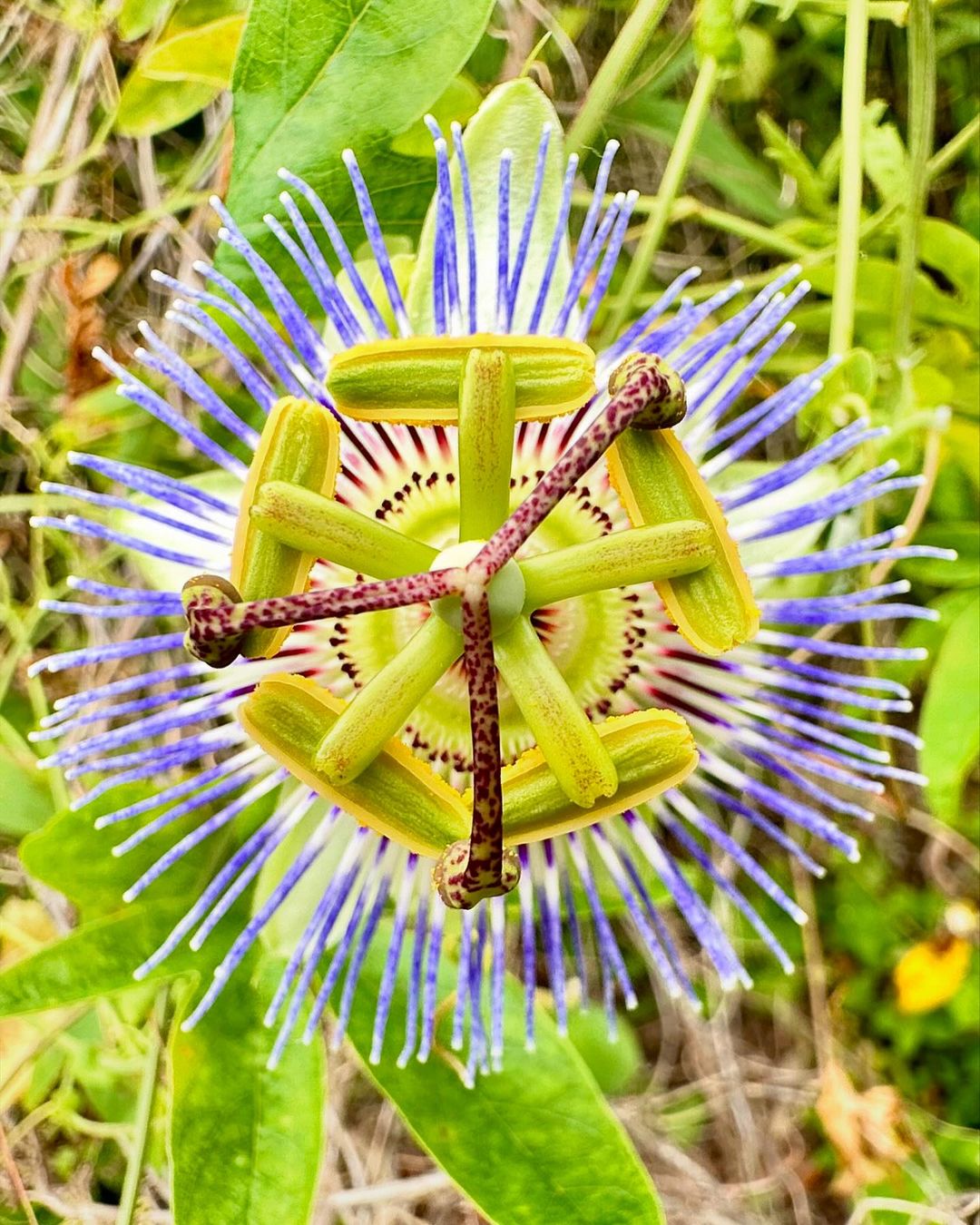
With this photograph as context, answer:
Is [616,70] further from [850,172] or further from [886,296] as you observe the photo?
[886,296]

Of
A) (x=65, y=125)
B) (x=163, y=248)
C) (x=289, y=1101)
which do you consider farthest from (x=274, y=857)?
(x=65, y=125)

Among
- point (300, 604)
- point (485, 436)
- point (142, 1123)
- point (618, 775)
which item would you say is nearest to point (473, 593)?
point (300, 604)

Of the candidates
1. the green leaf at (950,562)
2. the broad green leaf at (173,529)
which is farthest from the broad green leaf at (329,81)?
the green leaf at (950,562)

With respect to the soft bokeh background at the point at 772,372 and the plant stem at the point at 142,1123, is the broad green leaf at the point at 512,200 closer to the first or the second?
the soft bokeh background at the point at 772,372

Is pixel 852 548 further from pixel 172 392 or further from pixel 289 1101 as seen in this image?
pixel 172 392

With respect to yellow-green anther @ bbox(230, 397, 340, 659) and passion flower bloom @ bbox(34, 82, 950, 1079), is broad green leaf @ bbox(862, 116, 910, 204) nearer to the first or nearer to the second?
passion flower bloom @ bbox(34, 82, 950, 1079)
